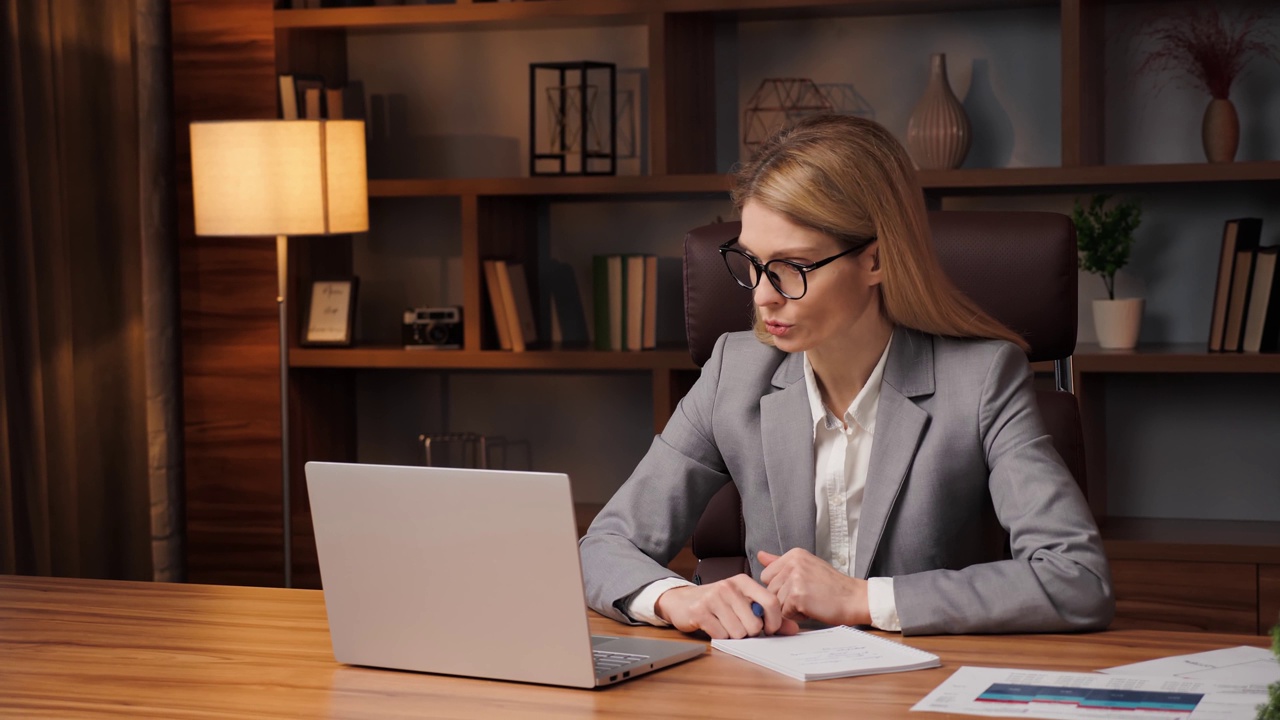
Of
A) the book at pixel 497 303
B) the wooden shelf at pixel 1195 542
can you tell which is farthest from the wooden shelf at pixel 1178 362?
the book at pixel 497 303

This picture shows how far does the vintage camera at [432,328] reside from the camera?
3.45 metres

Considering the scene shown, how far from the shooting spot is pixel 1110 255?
3.08 metres

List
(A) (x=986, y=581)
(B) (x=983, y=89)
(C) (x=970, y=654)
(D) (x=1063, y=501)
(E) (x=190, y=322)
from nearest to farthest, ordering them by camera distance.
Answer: (C) (x=970, y=654)
(A) (x=986, y=581)
(D) (x=1063, y=501)
(B) (x=983, y=89)
(E) (x=190, y=322)

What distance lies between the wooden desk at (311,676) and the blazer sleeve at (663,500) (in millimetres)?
100

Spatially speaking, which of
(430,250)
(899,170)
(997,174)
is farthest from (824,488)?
(430,250)

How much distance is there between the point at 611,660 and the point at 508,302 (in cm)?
215

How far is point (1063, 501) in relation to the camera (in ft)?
5.09

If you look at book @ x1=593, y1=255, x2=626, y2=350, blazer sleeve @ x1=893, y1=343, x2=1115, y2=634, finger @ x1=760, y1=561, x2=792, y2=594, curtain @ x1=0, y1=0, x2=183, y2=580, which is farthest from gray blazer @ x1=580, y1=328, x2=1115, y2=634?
curtain @ x1=0, y1=0, x2=183, y2=580

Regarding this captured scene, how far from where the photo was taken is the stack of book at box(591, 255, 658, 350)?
11.0ft

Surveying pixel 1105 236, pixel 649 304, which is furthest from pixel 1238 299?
pixel 649 304

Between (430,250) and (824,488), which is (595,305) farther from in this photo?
(824,488)

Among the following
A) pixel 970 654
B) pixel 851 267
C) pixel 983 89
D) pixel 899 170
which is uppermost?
pixel 983 89

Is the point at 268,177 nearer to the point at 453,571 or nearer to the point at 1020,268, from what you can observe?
the point at 1020,268

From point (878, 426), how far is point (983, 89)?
6.06ft
